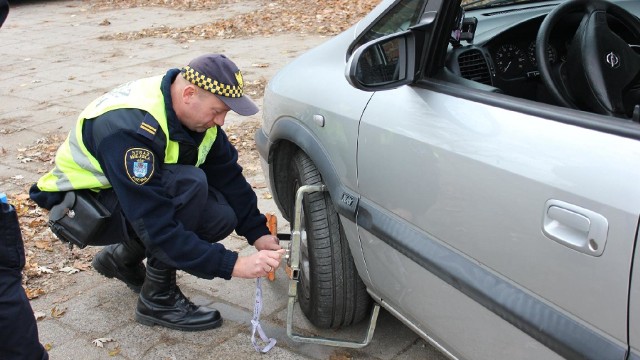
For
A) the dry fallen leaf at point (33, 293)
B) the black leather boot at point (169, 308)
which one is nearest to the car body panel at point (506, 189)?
the black leather boot at point (169, 308)

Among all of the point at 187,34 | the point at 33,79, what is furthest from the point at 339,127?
the point at 187,34

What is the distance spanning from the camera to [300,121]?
2934 mm

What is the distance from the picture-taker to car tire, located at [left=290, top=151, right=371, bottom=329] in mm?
2832

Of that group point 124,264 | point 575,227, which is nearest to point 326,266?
point 124,264

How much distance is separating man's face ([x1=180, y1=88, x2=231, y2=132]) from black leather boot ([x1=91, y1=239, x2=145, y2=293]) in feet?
2.62

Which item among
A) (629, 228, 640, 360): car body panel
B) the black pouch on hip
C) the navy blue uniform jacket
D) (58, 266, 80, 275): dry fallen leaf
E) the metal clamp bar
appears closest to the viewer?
(629, 228, 640, 360): car body panel

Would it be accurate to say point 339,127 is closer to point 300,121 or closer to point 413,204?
point 300,121

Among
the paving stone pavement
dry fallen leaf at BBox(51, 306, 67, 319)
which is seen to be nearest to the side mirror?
the paving stone pavement

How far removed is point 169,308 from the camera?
321cm

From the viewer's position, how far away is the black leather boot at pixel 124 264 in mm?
Answer: 3393

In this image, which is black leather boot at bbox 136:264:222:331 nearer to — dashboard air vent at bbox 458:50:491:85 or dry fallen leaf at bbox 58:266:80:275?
dry fallen leaf at bbox 58:266:80:275

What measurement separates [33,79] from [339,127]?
6.83 m

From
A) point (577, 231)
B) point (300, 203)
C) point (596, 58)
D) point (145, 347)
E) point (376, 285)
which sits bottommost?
point (145, 347)

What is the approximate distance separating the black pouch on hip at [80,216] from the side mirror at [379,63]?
4.23 ft
